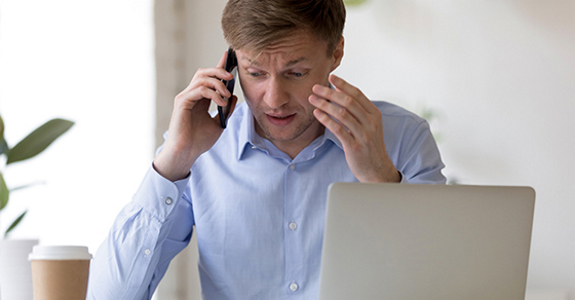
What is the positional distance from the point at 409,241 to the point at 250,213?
681mm

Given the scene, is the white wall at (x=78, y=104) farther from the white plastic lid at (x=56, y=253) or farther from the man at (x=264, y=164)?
the white plastic lid at (x=56, y=253)

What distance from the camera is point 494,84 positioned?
2328mm

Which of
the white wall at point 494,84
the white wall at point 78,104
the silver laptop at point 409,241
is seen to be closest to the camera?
the silver laptop at point 409,241

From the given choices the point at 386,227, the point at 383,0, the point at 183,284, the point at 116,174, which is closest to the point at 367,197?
the point at 386,227

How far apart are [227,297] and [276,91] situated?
58cm

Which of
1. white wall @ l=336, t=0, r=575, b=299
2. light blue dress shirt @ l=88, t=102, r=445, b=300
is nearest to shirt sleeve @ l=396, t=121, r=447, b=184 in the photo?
light blue dress shirt @ l=88, t=102, r=445, b=300

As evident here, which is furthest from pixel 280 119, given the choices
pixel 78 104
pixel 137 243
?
pixel 78 104

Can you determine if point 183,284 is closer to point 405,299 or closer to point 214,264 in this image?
point 214,264

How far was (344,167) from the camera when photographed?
1436mm

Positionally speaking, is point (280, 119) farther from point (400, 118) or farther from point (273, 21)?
point (400, 118)

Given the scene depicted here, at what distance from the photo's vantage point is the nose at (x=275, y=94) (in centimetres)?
126

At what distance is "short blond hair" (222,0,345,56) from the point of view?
→ 4.05 feet

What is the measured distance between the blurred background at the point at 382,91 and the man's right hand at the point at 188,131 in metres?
0.93

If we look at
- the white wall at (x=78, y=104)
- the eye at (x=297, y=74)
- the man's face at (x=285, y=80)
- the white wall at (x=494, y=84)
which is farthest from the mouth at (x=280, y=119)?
the white wall at (x=494, y=84)
